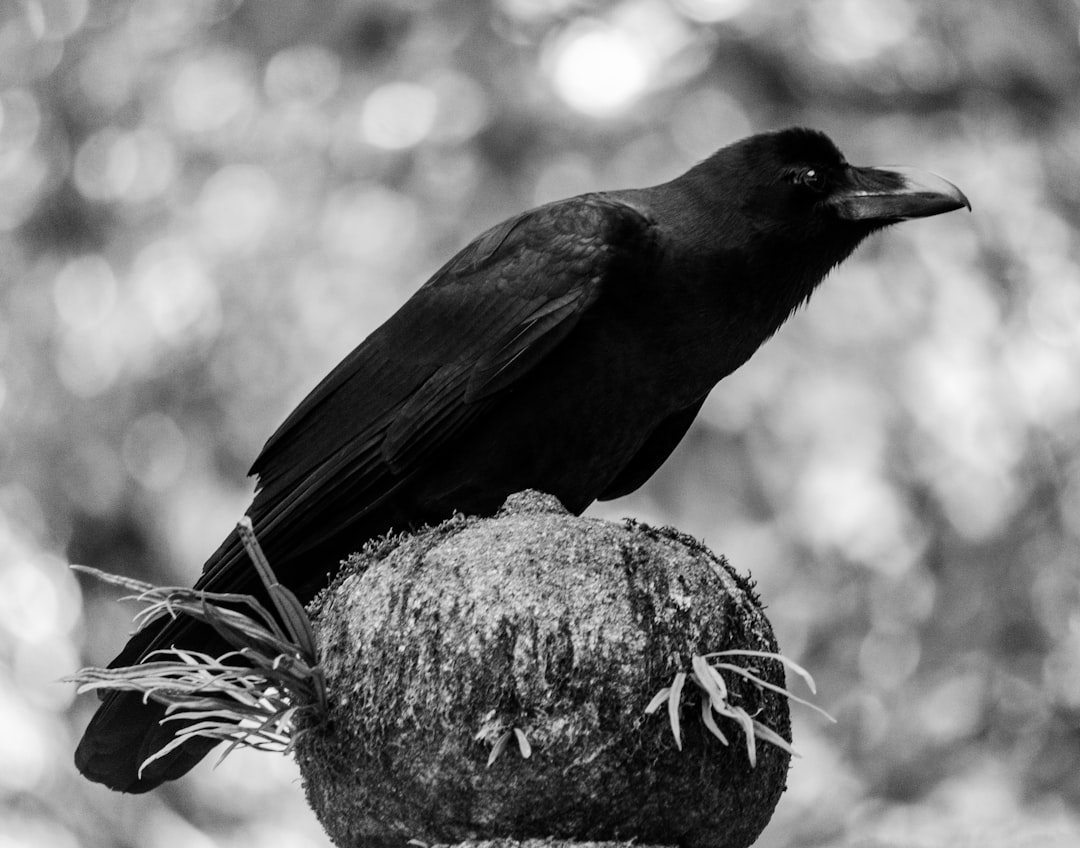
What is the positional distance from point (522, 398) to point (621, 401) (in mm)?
255

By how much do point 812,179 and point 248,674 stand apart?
2115 mm

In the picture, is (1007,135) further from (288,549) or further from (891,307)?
(288,549)

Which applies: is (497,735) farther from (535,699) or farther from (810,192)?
(810,192)

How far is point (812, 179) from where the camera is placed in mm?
3943

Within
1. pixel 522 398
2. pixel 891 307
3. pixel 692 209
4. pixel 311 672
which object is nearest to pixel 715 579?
pixel 311 672

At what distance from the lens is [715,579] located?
2721mm

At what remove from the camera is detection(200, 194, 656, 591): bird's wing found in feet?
11.4

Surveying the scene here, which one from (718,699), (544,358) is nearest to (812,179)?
(544,358)

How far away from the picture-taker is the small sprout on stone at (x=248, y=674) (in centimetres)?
262

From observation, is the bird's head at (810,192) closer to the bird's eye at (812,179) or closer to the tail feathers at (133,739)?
the bird's eye at (812,179)

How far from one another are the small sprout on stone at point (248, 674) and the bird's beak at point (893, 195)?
2027 mm

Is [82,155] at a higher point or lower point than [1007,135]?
higher

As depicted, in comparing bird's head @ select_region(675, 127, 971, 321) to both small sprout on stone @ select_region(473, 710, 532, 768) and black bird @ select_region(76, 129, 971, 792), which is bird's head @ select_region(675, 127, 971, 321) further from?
small sprout on stone @ select_region(473, 710, 532, 768)

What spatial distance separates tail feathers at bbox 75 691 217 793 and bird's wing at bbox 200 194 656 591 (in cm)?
33
